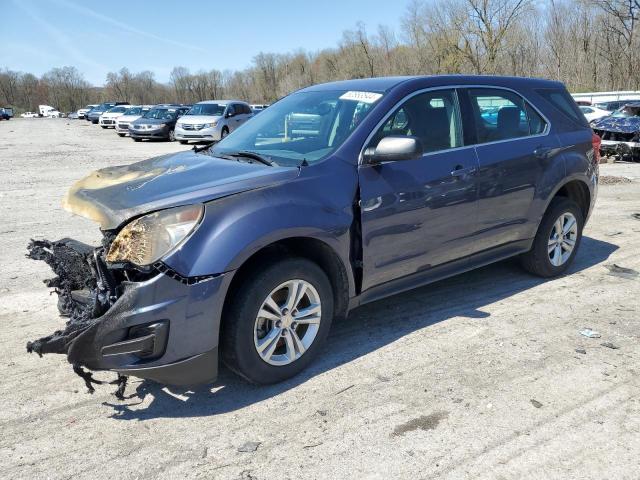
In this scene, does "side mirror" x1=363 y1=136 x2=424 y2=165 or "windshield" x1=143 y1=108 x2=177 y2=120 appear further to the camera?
"windshield" x1=143 y1=108 x2=177 y2=120

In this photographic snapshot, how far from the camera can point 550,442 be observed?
9.21 ft

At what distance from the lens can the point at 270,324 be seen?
329 centimetres

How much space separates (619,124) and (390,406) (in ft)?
49.4

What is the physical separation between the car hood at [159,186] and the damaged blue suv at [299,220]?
1 cm

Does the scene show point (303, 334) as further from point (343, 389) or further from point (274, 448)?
point (274, 448)

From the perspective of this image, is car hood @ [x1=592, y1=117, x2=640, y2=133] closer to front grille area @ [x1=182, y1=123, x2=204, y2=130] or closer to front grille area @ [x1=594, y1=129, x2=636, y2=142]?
front grille area @ [x1=594, y1=129, x2=636, y2=142]

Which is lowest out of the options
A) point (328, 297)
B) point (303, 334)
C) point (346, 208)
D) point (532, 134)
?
point (303, 334)

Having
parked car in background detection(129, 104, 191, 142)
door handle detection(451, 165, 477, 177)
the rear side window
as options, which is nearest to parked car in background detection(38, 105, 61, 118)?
parked car in background detection(129, 104, 191, 142)

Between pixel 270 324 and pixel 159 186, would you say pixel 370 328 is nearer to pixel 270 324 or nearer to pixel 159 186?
pixel 270 324

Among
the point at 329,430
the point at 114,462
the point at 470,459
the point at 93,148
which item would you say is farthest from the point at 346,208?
the point at 93,148

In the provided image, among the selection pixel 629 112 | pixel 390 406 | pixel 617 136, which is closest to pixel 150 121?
pixel 617 136

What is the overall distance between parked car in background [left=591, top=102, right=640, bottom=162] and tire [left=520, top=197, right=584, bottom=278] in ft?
37.1

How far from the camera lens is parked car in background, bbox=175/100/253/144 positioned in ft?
68.4

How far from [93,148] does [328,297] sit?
2015 centimetres
